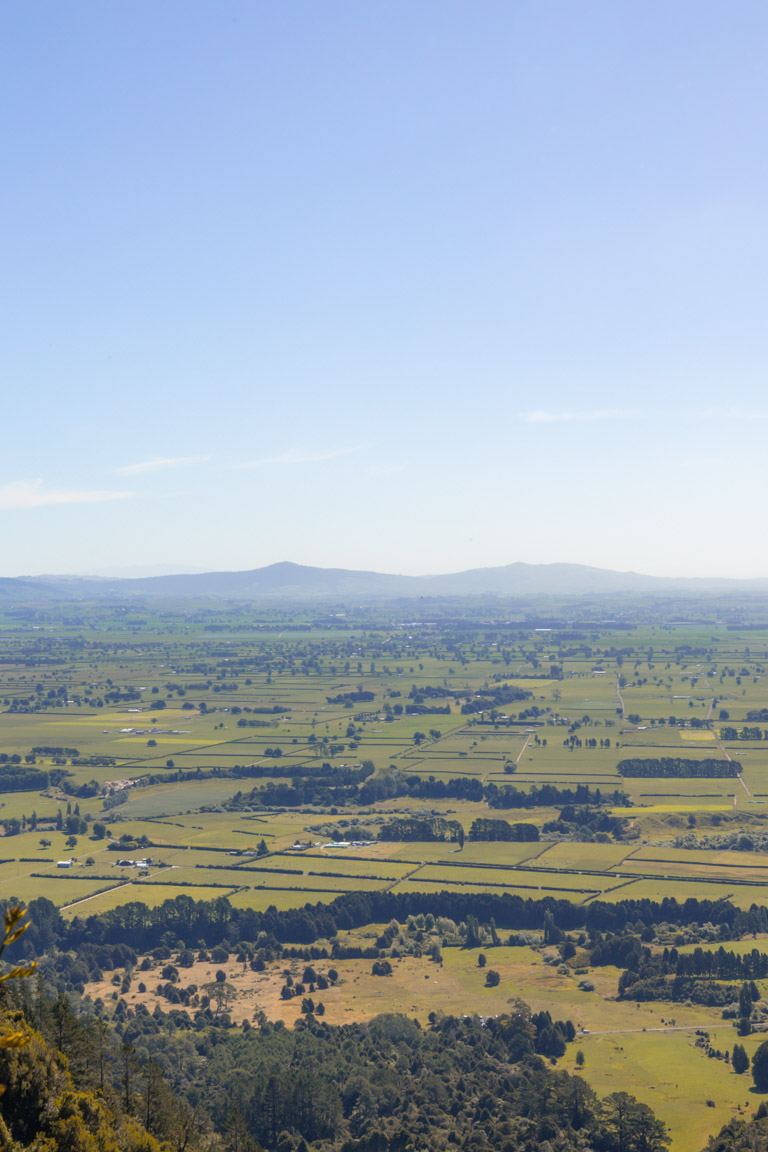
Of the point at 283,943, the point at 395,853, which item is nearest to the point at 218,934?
the point at 283,943

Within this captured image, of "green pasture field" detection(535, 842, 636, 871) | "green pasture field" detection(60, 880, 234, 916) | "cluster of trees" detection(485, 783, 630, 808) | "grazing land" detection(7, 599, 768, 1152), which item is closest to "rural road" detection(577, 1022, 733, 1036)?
"grazing land" detection(7, 599, 768, 1152)

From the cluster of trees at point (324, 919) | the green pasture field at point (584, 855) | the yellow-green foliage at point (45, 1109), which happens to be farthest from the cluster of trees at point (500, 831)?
the yellow-green foliage at point (45, 1109)

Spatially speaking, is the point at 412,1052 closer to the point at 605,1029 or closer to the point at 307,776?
the point at 605,1029

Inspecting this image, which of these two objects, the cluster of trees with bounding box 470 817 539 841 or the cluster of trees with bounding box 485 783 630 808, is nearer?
the cluster of trees with bounding box 470 817 539 841

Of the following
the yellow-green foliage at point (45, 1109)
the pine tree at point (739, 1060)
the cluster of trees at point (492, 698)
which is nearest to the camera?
the yellow-green foliage at point (45, 1109)

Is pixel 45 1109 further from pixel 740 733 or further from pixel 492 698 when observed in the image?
pixel 492 698

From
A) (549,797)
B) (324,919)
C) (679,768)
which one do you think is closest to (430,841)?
(549,797)

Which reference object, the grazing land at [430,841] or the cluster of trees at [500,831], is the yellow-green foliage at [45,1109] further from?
the cluster of trees at [500,831]

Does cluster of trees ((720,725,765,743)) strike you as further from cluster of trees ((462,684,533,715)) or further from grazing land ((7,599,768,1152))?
cluster of trees ((462,684,533,715))
